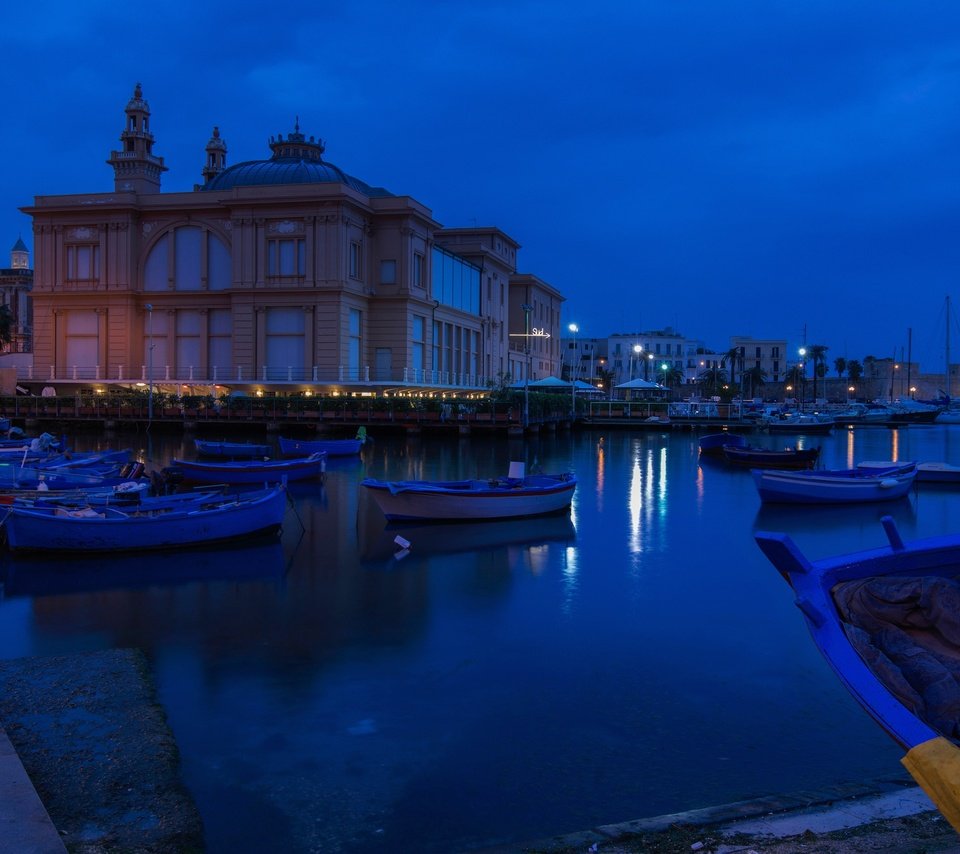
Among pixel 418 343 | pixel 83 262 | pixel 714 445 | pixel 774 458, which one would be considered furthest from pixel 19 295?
pixel 774 458

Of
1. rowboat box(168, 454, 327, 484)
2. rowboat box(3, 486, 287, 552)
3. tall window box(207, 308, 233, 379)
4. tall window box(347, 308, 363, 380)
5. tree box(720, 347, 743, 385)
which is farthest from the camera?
tree box(720, 347, 743, 385)

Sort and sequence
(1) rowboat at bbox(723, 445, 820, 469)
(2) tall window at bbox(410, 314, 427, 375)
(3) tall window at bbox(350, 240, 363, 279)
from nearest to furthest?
(1) rowboat at bbox(723, 445, 820, 469)
(3) tall window at bbox(350, 240, 363, 279)
(2) tall window at bbox(410, 314, 427, 375)

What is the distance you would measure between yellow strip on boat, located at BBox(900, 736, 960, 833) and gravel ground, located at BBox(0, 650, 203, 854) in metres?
5.89

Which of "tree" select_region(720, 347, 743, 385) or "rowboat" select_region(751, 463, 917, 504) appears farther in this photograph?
"tree" select_region(720, 347, 743, 385)

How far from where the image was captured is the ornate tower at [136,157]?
250 ft

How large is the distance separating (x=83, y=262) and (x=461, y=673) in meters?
66.7

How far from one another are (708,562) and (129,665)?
13.7 m

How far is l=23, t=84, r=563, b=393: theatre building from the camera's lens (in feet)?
211

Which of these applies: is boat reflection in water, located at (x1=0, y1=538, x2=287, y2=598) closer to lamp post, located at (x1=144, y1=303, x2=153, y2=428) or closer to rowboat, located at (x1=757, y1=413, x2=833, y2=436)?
lamp post, located at (x1=144, y1=303, x2=153, y2=428)

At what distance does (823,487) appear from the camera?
3091cm

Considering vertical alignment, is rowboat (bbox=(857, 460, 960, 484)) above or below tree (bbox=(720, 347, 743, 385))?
below

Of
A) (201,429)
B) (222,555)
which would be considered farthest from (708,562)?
(201,429)

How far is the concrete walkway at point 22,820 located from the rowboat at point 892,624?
600 centimetres

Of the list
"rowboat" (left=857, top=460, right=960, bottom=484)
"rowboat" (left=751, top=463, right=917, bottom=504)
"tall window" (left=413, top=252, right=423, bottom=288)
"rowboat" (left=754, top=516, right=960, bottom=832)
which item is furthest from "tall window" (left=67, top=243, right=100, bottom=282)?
"rowboat" (left=754, top=516, right=960, bottom=832)
